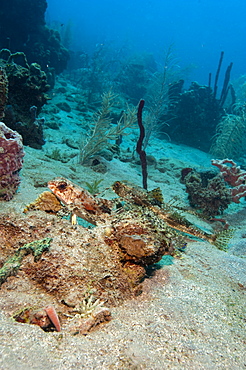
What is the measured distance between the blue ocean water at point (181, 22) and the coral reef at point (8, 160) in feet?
322

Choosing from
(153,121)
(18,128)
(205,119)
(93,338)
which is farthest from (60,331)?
(205,119)

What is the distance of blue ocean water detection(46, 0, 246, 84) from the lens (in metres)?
91.5

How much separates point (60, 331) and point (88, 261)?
663 millimetres

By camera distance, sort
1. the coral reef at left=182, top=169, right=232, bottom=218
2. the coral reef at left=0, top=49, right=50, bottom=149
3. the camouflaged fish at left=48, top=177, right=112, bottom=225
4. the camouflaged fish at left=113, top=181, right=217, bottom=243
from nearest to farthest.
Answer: the camouflaged fish at left=48, top=177, right=112, bottom=225 < the camouflaged fish at left=113, top=181, right=217, bottom=243 < the coral reef at left=182, top=169, right=232, bottom=218 < the coral reef at left=0, top=49, right=50, bottom=149

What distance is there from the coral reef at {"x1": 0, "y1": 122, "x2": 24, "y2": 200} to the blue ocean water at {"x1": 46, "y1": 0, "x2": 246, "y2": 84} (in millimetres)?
98291

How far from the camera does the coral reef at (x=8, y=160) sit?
3.56 m


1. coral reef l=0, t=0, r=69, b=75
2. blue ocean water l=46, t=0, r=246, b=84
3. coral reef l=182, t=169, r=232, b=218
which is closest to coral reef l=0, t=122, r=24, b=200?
coral reef l=182, t=169, r=232, b=218

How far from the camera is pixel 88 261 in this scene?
2.22 m

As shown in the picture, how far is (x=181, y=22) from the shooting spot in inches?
4390

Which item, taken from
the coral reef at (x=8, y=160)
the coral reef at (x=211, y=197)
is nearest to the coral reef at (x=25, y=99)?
the coral reef at (x=8, y=160)

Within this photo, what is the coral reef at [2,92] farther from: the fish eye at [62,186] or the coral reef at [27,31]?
the coral reef at [27,31]

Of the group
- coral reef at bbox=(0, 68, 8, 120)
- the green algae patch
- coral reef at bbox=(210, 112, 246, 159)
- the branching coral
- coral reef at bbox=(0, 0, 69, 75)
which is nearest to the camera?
the green algae patch

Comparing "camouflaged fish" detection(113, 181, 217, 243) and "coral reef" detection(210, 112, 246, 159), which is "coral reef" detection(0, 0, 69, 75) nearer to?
"coral reef" detection(210, 112, 246, 159)

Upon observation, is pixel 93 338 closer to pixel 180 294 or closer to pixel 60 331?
pixel 60 331
